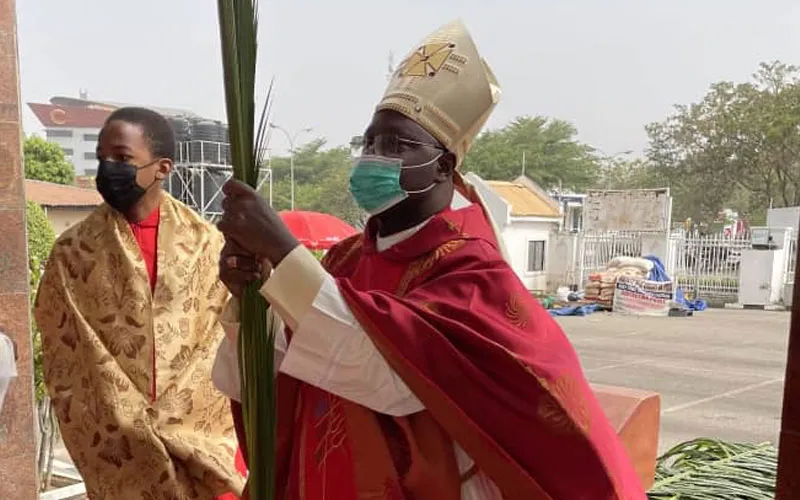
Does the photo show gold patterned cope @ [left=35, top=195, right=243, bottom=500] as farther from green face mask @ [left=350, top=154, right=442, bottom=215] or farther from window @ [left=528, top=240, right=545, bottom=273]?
window @ [left=528, top=240, right=545, bottom=273]

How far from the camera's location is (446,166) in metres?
1.53

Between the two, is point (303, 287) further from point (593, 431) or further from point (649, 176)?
point (649, 176)

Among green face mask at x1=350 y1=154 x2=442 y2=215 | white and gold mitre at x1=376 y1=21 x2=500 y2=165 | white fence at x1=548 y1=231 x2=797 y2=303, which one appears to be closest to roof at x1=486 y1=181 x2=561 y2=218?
white fence at x1=548 y1=231 x2=797 y2=303

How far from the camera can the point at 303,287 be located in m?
1.24

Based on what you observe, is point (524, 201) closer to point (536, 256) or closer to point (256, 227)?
point (536, 256)

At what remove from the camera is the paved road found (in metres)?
8.02

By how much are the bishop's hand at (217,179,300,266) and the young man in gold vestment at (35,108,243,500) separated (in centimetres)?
125

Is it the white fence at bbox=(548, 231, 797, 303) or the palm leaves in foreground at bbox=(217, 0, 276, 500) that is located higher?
the palm leaves in foreground at bbox=(217, 0, 276, 500)

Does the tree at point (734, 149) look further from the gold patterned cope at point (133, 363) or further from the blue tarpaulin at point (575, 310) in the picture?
the gold patterned cope at point (133, 363)

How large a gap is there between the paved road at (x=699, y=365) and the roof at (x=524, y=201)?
454 centimetres

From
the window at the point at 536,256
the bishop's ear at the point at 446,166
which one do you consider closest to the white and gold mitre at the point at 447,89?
the bishop's ear at the point at 446,166

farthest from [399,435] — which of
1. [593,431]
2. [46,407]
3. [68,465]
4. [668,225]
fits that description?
[668,225]

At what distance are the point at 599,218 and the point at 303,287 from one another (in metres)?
21.0

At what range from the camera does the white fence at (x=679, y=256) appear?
19.9m
